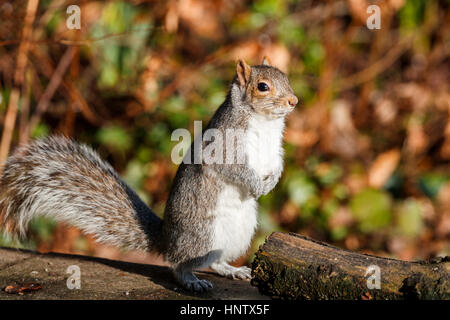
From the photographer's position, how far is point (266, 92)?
2.27m

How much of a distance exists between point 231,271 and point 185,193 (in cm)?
46

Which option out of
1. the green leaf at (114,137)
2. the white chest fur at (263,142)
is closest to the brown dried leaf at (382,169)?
the green leaf at (114,137)

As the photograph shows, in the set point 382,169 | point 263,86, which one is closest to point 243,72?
point 263,86

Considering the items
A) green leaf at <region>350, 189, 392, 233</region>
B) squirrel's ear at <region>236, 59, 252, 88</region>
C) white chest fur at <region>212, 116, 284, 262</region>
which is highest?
squirrel's ear at <region>236, 59, 252, 88</region>

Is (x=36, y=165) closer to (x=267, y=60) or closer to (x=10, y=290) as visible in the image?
(x=10, y=290)

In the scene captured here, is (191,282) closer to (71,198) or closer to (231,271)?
(231,271)

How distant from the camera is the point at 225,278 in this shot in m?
2.47

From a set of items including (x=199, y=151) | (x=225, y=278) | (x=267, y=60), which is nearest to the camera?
(x=199, y=151)

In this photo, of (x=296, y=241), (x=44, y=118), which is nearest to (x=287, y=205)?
(x=44, y=118)

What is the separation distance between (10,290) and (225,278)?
0.90 m

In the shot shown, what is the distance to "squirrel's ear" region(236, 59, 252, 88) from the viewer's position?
234cm

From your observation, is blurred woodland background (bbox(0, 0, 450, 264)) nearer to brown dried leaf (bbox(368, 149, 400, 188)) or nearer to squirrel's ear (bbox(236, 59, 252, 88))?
brown dried leaf (bbox(368, 149, 400, 188))

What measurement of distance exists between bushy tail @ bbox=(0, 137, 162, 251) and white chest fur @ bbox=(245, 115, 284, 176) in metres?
0.50

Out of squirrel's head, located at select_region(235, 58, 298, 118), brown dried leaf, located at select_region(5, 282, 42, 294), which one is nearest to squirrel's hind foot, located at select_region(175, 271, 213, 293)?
brown dried leaf, located at select_region(5, 282, 42, 294)
